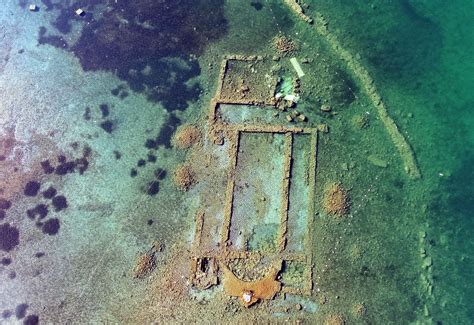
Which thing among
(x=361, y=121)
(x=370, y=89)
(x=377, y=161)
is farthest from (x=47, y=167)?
(x=370, y=89)

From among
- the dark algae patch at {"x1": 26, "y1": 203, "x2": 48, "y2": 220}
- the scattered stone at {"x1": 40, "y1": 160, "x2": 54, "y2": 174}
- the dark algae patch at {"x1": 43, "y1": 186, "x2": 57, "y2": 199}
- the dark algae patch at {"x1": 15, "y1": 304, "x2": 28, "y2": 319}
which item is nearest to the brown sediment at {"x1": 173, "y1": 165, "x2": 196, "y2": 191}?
the dark algae patch at {"x1": 43, "y1": 186, "x2": 57, "y2": 199}

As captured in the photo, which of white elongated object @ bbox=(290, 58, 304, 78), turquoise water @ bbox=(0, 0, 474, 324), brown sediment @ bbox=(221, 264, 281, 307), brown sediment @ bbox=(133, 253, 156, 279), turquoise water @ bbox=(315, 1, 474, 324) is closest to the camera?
brown sediment @ bbox=(221, 264, 281, 307)

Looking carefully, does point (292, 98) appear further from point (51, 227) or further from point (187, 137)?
point (51, 227)

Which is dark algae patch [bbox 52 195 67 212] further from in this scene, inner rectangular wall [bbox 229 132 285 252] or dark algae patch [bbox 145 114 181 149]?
inner rectangular wall [bbox 229 132 285 252]

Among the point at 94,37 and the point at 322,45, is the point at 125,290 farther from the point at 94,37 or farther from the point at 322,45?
the point at 322,45

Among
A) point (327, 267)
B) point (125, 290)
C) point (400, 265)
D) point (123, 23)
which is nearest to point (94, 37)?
point (123, 23)

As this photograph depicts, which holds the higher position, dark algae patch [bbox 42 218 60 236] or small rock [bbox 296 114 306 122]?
small rock [bbox 296 114 306 122]

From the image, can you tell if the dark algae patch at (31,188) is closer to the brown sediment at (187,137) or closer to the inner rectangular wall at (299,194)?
the brown sediment at (187,137)
